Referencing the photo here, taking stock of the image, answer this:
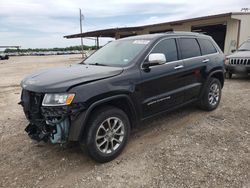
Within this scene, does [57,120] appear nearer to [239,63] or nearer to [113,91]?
[113,91]

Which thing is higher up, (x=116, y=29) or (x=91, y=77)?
(x=116, y=29)

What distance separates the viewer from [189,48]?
4.77 metres

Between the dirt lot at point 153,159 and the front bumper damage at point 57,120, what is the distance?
0.51m

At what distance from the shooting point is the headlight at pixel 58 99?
9.55ft

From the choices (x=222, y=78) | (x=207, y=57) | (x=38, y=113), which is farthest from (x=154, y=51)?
(x=222, y=78)

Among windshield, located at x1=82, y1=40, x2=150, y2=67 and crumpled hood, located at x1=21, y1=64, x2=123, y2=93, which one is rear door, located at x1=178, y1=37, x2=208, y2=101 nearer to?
windshield, located at x1=82, y1=40, x2=150, y2=67

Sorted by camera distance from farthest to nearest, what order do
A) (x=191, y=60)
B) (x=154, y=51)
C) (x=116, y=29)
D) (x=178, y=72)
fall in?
(x=116, y=29) < (x=191, y=60) < (x=178, y=72) < (x=154, y=51)

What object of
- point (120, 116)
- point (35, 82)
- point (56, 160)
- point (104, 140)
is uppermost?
point (35, 82)

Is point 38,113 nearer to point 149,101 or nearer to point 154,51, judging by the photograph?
point 149,101

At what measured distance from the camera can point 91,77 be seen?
10.5ft

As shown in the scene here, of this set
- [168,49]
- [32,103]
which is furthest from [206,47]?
[32,103]

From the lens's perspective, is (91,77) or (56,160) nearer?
(91,77)

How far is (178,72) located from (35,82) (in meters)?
2.47

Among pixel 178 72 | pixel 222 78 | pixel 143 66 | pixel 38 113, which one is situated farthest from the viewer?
pixel 222 78
